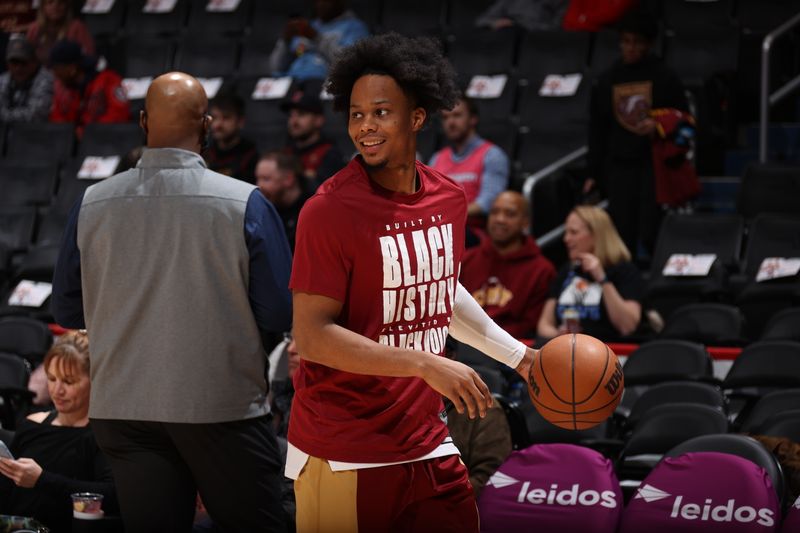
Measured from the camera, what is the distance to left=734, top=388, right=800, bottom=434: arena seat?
17.1ft

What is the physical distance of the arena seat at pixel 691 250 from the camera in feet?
24.1

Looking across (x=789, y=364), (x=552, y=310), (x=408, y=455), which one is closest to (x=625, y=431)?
(x=789, y=364)

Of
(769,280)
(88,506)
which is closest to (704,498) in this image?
(88,506)

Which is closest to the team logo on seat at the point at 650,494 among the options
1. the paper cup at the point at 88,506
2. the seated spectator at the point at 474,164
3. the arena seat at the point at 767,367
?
the arena seat at the point at 767,367

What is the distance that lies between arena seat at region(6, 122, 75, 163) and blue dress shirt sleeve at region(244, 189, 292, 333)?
22.6 ft

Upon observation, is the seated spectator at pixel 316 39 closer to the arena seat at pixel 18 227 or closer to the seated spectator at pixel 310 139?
the seated spectator at pixel 310 139

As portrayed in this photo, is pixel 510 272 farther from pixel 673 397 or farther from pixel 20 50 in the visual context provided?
pixel 20 50

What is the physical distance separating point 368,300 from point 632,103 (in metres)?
5.53

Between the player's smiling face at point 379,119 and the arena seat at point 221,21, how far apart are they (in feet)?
28.2

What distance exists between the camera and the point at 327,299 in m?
2.68

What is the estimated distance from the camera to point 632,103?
26.1 ft

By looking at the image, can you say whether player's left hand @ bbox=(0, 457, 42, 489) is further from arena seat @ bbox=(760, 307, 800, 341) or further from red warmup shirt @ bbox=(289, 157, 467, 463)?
arena seat @ bbox=(760, 307, 800, 341)

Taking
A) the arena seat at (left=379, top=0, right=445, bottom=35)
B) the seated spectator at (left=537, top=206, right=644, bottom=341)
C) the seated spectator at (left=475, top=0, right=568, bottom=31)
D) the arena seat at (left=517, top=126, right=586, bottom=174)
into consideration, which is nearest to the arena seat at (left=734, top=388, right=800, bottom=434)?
the seated spectator at (left=537, top=206, right=644, bottom=341)

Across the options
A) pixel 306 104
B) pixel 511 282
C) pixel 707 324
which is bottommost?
pixel 707 324
